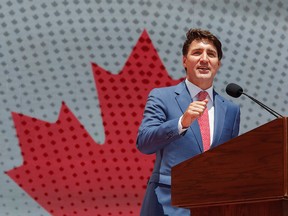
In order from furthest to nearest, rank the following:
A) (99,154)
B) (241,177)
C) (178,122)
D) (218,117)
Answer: (99,154) → (218,117) → (178,122) → (241,177)

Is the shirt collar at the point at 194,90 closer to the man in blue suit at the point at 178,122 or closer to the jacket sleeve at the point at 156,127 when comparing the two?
the man in blue suit at the point at 178,122

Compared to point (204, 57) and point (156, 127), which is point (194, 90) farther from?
point (156, 127)

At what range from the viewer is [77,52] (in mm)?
3555

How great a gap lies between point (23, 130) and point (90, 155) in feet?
1.21

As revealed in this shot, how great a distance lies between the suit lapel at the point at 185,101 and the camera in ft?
7.60

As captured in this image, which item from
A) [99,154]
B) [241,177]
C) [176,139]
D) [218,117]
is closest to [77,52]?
[99,154]

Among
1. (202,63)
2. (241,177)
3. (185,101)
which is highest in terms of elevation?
(202,63)

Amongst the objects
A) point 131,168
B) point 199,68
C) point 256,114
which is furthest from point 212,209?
point 256,114

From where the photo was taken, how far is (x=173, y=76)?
362 cm

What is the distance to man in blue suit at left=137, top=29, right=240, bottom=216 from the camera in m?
2.26

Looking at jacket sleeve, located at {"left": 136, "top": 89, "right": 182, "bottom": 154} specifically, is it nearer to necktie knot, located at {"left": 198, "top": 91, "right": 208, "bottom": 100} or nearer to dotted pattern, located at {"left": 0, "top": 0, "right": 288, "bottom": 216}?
necktie knot, located at {"left": 198, "top": 91, "right": 208, "bottom": 100}

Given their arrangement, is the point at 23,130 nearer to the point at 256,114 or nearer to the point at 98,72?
the point at 98,72

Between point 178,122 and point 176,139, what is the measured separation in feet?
0.31

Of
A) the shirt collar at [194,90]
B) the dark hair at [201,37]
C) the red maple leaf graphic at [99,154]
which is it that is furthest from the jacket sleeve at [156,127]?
the red maple leaf graphic at [99,154]
